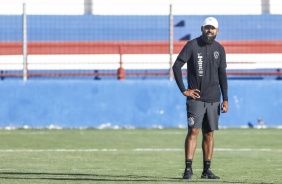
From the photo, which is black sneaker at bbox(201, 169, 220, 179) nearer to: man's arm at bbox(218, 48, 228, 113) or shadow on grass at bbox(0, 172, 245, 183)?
shadow on grass at bbox(0, 172, 245, 183)

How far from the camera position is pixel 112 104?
22.0 m

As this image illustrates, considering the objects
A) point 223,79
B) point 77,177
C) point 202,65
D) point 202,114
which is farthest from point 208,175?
point 77,177

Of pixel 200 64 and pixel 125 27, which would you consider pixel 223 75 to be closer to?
pixel 200 64

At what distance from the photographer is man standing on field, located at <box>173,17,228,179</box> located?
11.8m

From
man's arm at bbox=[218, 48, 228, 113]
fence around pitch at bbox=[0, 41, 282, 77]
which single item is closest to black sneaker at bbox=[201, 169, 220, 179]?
man's arm at bbox=[218, 48, 228, 113]

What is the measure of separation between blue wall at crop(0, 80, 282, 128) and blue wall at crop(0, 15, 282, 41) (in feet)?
32.9

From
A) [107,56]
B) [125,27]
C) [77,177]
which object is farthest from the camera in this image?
[125,27]

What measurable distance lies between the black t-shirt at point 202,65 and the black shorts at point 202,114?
70 millimetres

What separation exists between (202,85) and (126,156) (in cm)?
394

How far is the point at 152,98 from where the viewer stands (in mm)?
22078

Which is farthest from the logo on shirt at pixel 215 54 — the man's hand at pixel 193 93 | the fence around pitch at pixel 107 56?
the fence around pitch at pixel 107 56

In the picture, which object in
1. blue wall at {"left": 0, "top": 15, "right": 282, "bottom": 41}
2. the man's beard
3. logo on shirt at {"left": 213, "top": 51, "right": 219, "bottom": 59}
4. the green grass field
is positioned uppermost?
blue wall at {"left": 0, "top": 15, "right": 282, "bottom": 41}

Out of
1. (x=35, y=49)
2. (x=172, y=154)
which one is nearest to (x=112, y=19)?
(x=35, y=49)
